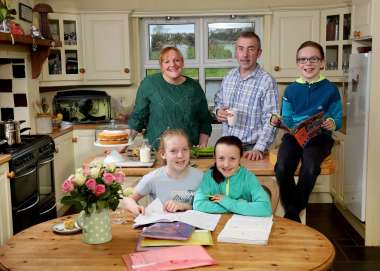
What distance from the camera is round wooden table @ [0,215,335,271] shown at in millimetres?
1596

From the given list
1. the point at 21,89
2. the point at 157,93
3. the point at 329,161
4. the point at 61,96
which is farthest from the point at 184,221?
the point at 61,96

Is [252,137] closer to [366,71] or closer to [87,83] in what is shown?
[366,71]

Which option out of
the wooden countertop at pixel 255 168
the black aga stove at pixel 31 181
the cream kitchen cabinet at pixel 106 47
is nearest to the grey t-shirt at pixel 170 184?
the wooden countertop at pixel 255 168

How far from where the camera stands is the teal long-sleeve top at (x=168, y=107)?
3.25m

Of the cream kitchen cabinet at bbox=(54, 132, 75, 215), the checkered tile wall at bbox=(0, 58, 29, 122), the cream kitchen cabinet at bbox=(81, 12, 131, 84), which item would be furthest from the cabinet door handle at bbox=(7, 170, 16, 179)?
the cream kitchen cabinet at bbox=(81, 12, 131, 84)

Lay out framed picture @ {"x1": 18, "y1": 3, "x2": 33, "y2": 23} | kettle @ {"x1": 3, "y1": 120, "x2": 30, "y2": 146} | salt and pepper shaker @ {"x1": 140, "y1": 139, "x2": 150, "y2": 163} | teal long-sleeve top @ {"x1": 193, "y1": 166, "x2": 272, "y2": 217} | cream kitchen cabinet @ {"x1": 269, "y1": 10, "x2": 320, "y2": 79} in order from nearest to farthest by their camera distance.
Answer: teal long-sleeve top @ {"x1": 193, "y1": 166, "x2": 272, "y2": 217}
salt and pepper shaker @ {"x1": 140, "y1": 139, "x2": 150, "y2": 163}
kettle @ {"x1": 3, "y1": 120, "x2": 30, "y2": 146}
framed picture @ {"x1": 18, "y1": 3, "x2": 33, "y2": 23}
cream kitchen cabinet @ {"x1": 269, "y1": 10, "x2": 320, "y2": 79}

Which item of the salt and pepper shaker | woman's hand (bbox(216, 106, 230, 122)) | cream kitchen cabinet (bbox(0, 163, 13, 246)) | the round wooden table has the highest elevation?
woman's hand (bbox(216, 106, 230, 122))

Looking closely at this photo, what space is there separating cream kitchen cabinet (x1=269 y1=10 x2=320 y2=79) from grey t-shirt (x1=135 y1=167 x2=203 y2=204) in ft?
10.3

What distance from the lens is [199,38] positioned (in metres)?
5.55

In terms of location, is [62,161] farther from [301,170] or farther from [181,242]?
[181,242]

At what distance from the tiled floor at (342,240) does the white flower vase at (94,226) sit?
2132 mm

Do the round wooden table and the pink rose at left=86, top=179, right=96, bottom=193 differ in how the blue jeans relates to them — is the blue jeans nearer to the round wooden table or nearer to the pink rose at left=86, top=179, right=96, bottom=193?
the round wooden table

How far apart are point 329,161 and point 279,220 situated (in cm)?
87

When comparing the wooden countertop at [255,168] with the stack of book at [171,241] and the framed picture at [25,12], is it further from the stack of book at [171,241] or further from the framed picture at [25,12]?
the framed picture at [25,12]
